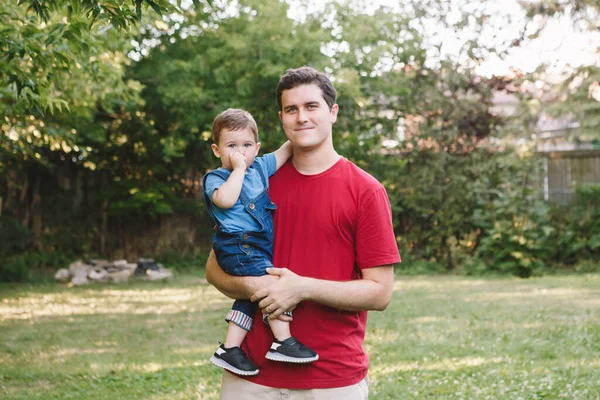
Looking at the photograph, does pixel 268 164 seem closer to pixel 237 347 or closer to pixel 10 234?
pixel 237 347

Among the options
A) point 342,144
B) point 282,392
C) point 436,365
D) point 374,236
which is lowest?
point 436,365

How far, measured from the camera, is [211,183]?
2777 millimetres

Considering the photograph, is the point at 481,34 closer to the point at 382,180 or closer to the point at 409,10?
the point at 409,10

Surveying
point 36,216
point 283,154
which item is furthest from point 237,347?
point 36,216

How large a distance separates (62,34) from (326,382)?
3305 millimetres

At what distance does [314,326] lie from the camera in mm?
2523

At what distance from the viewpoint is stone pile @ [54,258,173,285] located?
14133mm

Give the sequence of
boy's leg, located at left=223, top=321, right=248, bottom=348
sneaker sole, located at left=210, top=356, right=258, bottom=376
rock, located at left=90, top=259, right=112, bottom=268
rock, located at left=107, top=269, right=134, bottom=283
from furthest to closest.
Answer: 1. rock, located at left=90, top=259, right=112, bottom=268
2. rock, located at left=107, top=269, right=134, bottom=283
3. boy's leg, located at left=223, top=321, right=248, bottom=348
4. sneaker sole, located at left=210, top=356, right=258, bottom=376

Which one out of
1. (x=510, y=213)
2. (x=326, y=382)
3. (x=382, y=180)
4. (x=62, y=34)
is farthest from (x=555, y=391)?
(x=382, y=180)

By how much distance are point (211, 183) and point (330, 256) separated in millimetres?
563

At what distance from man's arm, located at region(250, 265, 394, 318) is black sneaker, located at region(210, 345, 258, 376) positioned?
0.22 metres

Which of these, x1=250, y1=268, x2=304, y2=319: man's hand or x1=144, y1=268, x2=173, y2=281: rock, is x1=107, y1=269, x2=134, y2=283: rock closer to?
x1=144, y1=268, x2=173, y2=281: rock

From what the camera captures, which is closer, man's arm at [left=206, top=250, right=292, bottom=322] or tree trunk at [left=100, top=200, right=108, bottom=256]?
man's arm at [left=206, top=250, right=292, bottom=322]

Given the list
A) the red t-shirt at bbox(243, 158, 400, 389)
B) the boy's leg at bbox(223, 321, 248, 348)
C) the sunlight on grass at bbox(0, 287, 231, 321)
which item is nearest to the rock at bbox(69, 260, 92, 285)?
the sunlight on grass at bbox(0, 287, 231, 321)
